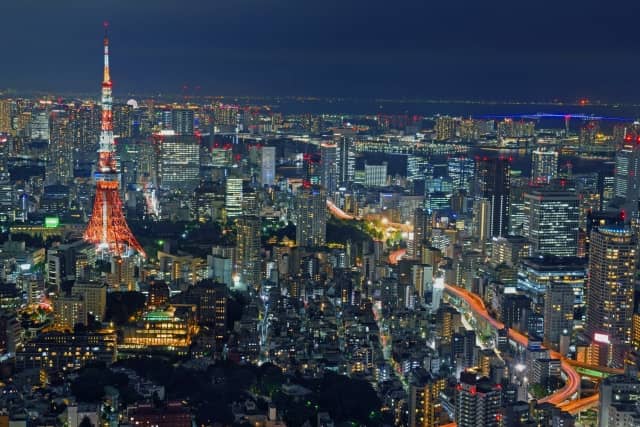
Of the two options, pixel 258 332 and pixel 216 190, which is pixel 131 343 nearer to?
pixel 258 332

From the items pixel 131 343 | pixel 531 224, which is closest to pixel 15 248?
pixel 131 343

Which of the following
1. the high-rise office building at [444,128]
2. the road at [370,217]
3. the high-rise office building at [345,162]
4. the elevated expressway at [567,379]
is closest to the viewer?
the elevated expressway at [567,379]

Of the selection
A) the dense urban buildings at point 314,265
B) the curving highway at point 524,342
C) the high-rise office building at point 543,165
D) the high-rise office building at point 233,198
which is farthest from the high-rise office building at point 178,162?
the curving highway at point 524,342

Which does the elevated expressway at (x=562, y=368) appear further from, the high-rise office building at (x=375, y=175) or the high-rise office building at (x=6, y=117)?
the high-rise office building at (x=6, y=117)

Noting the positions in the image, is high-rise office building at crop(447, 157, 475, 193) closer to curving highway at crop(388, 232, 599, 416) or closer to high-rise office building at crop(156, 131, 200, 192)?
high-rise office building at crop(156, 131, 200, 192)

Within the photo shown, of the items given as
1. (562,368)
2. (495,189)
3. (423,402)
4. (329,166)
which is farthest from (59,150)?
(423,402)
